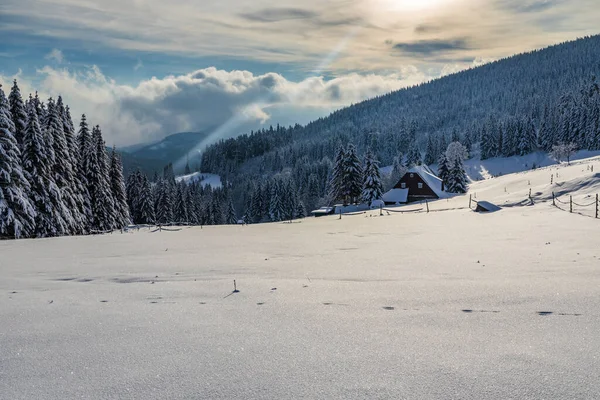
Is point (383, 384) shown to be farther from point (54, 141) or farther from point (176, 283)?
point (54, 141)

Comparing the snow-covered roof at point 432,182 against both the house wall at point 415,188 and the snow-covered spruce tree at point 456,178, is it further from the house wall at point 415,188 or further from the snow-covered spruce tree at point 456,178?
the snow-covered spruce tree at point 456,178

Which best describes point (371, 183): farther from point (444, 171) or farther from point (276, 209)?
point (276, 209)

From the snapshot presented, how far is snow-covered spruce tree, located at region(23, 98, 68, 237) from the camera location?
31359 millimetres

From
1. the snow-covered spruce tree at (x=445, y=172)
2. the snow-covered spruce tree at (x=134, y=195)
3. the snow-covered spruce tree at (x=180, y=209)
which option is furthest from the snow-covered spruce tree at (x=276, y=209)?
the snow-covered spruce tree at (x=134, y=195)

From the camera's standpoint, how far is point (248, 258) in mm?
11312

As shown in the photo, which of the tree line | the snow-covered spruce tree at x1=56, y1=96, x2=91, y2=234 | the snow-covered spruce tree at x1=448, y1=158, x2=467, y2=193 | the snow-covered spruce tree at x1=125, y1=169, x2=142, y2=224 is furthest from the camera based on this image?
the snow-covered spruce tree at x1=448, y1=158, x2=467, y2=193

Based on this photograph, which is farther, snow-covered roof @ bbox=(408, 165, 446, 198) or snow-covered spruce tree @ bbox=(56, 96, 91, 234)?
snow-covered roof @ bbox=(408, 165, 446, 198)

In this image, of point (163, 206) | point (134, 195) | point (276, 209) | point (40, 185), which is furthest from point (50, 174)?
point (276, 209)

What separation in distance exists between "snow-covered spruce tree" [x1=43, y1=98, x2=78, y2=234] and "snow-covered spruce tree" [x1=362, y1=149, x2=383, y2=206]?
39.6 meters

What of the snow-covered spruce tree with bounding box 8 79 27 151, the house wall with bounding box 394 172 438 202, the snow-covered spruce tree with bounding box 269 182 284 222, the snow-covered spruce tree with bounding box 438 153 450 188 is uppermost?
the snow-covered spruce tree with bounding box 8 79 27 151

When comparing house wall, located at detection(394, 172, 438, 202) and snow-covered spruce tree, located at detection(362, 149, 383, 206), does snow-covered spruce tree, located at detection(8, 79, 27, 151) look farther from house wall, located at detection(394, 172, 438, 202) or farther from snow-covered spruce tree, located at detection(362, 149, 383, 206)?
house wall, located at detection(394, 172, 438, 202)

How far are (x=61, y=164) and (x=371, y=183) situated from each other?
137ft

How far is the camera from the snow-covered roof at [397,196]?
6669 cm

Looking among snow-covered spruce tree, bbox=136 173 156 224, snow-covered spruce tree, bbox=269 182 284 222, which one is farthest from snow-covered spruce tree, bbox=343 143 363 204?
snow-covered spruce tree, bbox=269 182 284 222
